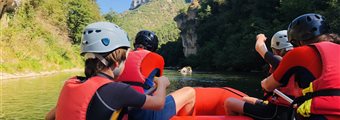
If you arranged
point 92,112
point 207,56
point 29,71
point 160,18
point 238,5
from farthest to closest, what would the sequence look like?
point 160,18 < point 207,56 < point 238,5 < point 29,71 < point 92,112

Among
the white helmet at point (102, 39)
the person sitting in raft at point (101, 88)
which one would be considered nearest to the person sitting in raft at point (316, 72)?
the person sitting in raft at point (101, 88)

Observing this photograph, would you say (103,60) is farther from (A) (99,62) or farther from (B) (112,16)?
(B) (112,16)

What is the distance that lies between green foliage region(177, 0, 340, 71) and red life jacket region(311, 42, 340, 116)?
990 inches

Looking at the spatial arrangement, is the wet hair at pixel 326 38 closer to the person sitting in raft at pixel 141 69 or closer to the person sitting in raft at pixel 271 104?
the person sitting in raft at pixel 271 104

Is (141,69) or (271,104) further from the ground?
(141,69)

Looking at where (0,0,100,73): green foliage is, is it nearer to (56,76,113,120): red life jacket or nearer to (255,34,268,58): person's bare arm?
(255,34,268,58): person's bare arm

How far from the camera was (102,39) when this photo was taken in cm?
309

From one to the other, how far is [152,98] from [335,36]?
4.94ft

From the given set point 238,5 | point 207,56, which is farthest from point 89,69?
point 207,56

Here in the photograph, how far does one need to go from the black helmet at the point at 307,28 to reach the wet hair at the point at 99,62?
140 centimetres

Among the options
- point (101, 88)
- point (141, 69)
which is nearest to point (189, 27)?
point (141, 69)

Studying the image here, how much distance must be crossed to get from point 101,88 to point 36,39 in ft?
113

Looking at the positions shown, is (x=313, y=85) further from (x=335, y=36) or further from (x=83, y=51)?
(x=83, y=51)

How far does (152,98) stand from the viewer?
309 cm
